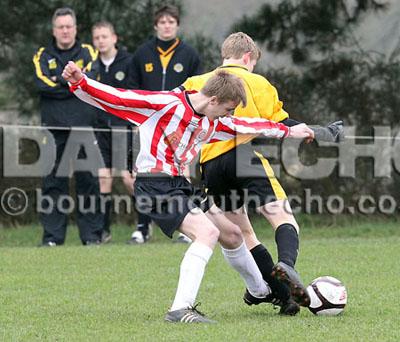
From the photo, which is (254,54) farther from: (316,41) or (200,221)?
(316,41)

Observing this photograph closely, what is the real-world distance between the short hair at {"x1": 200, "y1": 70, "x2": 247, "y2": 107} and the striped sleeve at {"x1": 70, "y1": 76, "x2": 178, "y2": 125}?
0.82 feet

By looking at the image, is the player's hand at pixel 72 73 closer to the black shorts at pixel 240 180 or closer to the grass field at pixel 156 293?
the black shorts at pixel 240 180

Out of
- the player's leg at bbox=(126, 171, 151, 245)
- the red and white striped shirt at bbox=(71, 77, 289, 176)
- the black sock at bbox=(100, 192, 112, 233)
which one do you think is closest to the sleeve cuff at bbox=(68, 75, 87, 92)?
the red and white striped shirt at bbox=(71, 77, 289, 176)

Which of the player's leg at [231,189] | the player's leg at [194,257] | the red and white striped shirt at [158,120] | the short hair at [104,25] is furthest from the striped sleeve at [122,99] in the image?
the short hair at [104,25]

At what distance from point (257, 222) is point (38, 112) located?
111 inches

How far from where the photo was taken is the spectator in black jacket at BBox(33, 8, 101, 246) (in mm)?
11539

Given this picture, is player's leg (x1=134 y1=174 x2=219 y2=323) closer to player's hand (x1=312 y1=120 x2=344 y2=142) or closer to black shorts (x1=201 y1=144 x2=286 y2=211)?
black shorts (x1=201 y1=144 x2=286 y2=211)

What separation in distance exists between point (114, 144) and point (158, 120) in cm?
585

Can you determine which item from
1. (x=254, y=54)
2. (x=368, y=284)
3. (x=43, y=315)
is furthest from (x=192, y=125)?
(x=368, y=284)

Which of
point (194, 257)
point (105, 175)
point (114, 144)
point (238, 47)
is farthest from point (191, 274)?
point (114, 144)

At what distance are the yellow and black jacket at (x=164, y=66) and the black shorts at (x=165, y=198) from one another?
16.6 ft

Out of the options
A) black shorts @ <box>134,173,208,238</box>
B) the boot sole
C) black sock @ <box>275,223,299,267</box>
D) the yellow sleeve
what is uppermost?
the yellow sleeve

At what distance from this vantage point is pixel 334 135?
277 inches

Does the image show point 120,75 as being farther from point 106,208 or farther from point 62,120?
point 106,208
